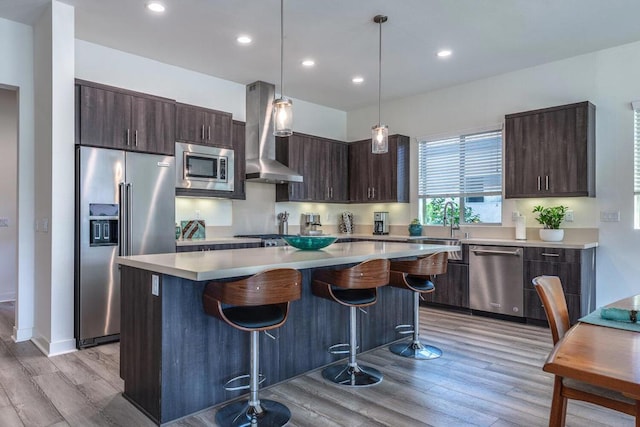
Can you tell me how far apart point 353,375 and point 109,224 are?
8.40 ft

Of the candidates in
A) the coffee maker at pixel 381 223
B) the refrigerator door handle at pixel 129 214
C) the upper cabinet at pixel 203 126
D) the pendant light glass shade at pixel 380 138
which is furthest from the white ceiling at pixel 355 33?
the coffee maker at pixel 381 223

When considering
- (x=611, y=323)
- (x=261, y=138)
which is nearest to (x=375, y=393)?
(x=611, y=323)

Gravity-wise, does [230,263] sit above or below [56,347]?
above

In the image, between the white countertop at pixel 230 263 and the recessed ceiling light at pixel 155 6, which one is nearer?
the white countertop at pixel 230 263

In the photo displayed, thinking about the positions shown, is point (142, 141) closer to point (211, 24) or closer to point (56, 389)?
point (211, 24)

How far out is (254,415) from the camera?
2377 mm

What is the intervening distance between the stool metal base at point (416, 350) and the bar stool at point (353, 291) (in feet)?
1.66

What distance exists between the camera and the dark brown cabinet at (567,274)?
424cm

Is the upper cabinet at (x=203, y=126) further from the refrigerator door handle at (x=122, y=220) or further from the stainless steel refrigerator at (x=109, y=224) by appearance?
the refrigerator door handle at (x=122, y=220)

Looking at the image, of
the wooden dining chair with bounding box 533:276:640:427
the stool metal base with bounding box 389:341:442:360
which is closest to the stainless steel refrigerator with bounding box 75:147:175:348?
the stool metal base with bounding box 389:341:442:360

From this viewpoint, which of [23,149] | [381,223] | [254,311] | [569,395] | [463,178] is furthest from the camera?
[381,223]

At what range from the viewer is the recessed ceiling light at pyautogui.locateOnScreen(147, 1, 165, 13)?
354 cm

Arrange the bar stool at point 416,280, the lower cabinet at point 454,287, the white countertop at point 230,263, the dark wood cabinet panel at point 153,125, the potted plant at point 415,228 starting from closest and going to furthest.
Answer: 1. the white countertop at point 230,263
2. the bar stool at point 416,280
3. the dark wood cabinet panel at point 153,125
4. the lower cabinet at point 454,287
5. the potted plant at point 415,228

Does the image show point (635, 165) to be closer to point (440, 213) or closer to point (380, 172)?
point (440, 213)
